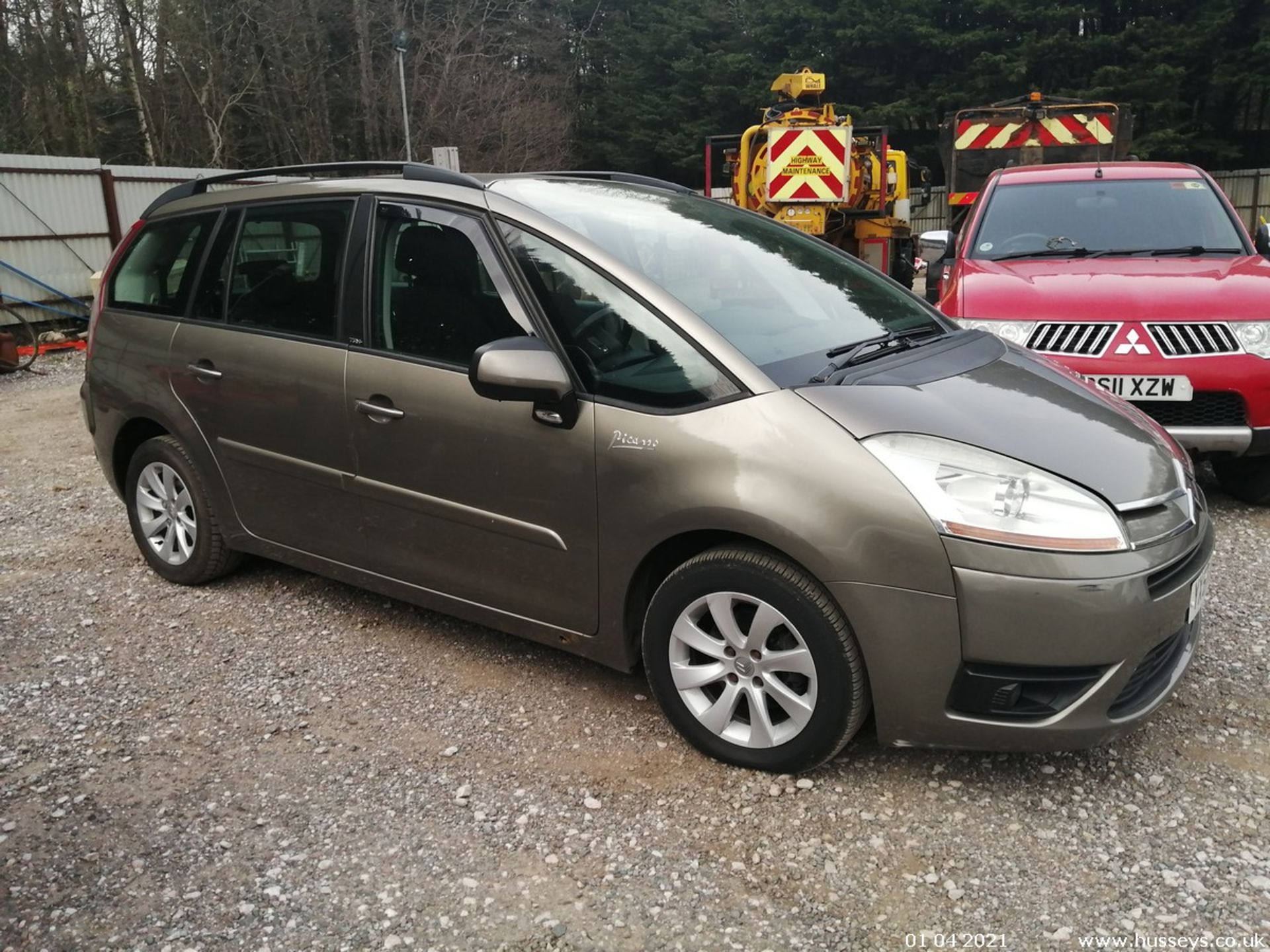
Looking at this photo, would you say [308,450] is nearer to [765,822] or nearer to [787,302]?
[787,302]

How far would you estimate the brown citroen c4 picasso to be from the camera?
2654 millimetres

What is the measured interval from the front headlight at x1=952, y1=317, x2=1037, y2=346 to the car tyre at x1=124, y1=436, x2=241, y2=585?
3.61m

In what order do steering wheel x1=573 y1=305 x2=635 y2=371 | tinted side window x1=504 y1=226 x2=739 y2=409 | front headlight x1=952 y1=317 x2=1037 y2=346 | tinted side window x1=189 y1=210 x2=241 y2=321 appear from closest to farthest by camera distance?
tinted side window x1=504 y1=226 x2=739 y2=409 → steering wheel x1=573 y1=305 x2=635 y2=371 → tinted side window x1=189 y1=210 x2=241 y2=321 → front headlight x1=952 y1=317 x2=1037 y2=346

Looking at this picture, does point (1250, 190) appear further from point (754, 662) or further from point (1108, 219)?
point (754, 662)

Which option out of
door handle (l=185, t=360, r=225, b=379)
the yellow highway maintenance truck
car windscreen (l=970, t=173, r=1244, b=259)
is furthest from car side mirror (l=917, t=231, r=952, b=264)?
the yellow highway maintenance truck

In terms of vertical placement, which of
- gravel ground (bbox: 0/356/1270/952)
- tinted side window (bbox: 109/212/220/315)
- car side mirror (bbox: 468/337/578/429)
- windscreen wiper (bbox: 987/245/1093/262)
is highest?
tinted side window (bbox: 109/212/220/315)

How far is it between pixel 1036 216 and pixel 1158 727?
12.6 feet

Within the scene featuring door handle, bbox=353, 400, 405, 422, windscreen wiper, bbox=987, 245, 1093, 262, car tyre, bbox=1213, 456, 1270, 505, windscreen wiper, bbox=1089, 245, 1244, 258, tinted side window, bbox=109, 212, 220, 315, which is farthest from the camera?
windscreen wiper, bbox=987, 245, 1093, 262

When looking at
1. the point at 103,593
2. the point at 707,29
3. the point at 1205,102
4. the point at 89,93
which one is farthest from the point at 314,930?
the point at 707,29

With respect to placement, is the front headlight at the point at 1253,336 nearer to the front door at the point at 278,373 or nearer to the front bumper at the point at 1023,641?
the front bumper at the point at 1023,641

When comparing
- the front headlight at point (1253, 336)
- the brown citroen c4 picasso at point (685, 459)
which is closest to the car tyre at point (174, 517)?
the brown citroen c4 picasso at point (685, 459)

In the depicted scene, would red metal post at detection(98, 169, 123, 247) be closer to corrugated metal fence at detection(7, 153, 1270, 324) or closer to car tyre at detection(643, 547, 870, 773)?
corrugated metal fence at detection(7, 153, 1270, 324)

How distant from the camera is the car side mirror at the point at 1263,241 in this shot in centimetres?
572

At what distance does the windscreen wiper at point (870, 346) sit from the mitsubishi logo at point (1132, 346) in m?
1.69
